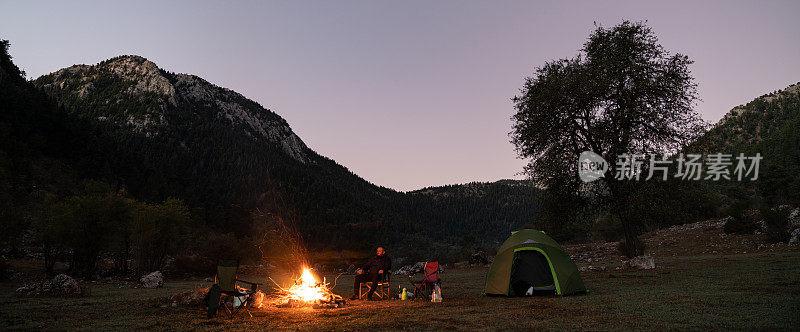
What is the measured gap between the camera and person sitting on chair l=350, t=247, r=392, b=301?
13.3m

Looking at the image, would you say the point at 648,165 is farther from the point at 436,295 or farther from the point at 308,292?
the point at 308,292

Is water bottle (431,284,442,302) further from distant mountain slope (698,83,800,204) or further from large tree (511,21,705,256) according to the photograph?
distant mountain slope (698,83,800,204)

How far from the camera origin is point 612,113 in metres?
20.1

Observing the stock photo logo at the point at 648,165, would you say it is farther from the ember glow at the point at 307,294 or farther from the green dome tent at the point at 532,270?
the ember glow at the point at 307,294

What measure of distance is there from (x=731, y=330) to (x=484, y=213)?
12986 cm

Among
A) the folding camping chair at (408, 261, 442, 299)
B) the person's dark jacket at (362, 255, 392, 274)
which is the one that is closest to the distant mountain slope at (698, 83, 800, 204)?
the folding camping chair at (408, 261, 442, 299)

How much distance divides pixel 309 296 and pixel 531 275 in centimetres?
695

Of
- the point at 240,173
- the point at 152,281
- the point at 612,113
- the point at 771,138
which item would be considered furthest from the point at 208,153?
the point at 771,138

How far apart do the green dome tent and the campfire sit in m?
4.99

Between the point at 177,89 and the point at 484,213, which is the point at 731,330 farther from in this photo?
the point at 177,89

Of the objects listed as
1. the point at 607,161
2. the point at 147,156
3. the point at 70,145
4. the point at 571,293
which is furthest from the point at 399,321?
the point at 147,156

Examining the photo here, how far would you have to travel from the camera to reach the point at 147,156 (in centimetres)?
9944

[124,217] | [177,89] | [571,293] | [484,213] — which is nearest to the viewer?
[571,293]

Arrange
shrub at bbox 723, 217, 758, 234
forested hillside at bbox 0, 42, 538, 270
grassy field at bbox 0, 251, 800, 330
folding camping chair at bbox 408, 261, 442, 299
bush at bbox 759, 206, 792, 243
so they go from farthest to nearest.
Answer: forested hillside at bbox 0, 42, 538, 270 < shrub at bbox 723, 217, 758, 234 < bush at bbox 759, 206, 792, 243 < folding camping chair at bbox 408, 261, 442, 299 < grassy field at bbox 0, 251, 800, 330
